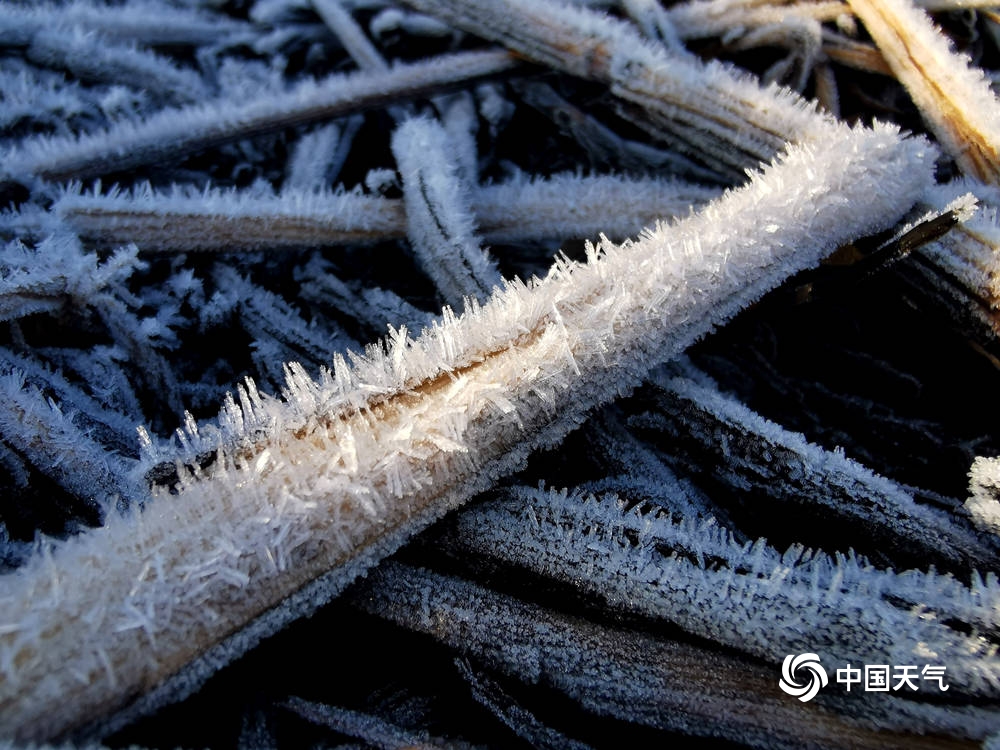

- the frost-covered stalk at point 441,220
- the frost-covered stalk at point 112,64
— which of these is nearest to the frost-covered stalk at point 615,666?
the frost-covered stalk at point 441,220

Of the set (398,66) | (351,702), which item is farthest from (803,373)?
(398,66)

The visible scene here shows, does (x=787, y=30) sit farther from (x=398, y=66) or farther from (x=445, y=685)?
(x=445, y=685)

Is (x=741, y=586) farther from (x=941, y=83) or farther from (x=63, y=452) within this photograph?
(x=941, y=83)

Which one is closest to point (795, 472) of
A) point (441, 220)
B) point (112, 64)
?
point (441, 220)

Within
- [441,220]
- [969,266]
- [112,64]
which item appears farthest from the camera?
[112,64]

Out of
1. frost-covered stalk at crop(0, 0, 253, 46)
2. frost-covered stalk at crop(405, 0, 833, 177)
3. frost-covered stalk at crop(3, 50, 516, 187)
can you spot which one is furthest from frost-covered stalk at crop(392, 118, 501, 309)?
frost-covered stalk at crop(0, 0, 253, 46)

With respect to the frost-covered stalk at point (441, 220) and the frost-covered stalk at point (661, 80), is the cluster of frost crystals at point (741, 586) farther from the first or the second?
the frost-covered stalk at point (661, 80)
